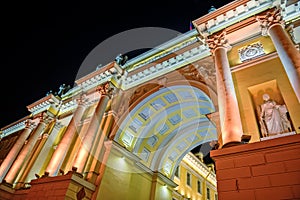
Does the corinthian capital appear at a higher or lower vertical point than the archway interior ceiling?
higher

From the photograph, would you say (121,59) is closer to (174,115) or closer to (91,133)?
(174,115)

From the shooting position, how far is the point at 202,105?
1320 centimetres

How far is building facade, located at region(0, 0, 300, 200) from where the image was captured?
6.66m

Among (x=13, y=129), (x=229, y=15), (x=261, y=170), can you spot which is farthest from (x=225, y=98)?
(x=13, y=129)

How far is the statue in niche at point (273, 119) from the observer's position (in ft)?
21.7

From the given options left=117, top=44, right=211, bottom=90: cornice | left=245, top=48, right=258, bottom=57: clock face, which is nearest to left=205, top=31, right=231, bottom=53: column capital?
left=245, top=48, right=258, bottom=57: clock face

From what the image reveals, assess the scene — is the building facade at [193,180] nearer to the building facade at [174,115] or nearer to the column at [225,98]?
the building facade at [174,115]

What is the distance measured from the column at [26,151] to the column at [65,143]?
398 cm

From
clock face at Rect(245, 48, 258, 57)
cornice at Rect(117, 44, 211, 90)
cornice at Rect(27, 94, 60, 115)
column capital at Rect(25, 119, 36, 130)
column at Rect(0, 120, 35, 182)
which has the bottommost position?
column at Rect(0, 120, 35, 182)

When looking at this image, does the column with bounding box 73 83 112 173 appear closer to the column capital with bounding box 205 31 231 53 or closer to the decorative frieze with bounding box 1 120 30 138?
the column capital with bounding box 205 31 231 53

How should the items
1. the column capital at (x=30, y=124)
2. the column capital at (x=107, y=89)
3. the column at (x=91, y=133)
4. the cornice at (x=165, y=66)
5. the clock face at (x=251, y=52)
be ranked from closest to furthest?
the clock face at (x=251, y=52) < the column at (x=91, y=133) < the cornice at (x=165, y=66) < the column capital at (x=107, y=89) < the column capital at (x=30, y=124)

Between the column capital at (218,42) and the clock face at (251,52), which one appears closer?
the clock face at (251,52)

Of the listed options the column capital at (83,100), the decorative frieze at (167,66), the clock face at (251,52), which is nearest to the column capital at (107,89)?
the decorative frieze at (167,66)

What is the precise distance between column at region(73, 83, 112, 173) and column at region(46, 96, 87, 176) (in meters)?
1.82
